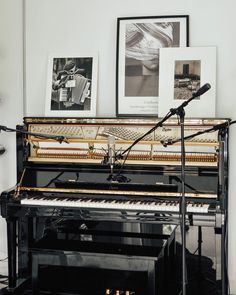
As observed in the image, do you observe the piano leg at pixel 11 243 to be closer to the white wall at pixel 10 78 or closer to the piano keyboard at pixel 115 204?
the piano keyboard at pixel 115 204

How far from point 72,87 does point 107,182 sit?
87 cm

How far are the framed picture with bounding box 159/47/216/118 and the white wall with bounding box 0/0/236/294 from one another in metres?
0.10

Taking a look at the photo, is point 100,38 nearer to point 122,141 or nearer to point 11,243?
point 122,141

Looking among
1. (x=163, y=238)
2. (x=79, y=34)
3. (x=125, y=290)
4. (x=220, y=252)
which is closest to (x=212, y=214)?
(x=220, y=252)

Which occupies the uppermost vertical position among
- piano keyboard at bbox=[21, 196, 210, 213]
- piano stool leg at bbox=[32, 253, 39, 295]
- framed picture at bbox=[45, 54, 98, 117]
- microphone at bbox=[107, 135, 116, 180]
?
framed picture at bbox=[45, 54, 98, 117]

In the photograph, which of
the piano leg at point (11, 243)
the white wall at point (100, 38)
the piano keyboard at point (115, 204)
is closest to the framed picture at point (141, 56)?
the white wall at point (100, 38)

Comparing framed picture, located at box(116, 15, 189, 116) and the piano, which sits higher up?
framed picture, located at box(116, 15, 189, 116)

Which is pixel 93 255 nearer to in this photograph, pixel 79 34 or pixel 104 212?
pixel 104 212

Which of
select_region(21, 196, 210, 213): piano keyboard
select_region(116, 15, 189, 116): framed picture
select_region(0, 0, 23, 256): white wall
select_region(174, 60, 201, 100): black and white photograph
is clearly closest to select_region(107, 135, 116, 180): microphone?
select_region(21, 196, 210, 213): piano keyboard

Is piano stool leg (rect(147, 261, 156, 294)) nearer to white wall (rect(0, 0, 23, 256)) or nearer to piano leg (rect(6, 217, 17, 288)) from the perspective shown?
piano leg (rect(6, 217, 17, 288))

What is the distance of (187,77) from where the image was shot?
356 centimetres

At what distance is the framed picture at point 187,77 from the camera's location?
3504mm

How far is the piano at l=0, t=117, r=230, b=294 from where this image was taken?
10.1ft

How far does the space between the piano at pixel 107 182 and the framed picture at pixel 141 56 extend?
38 cm
